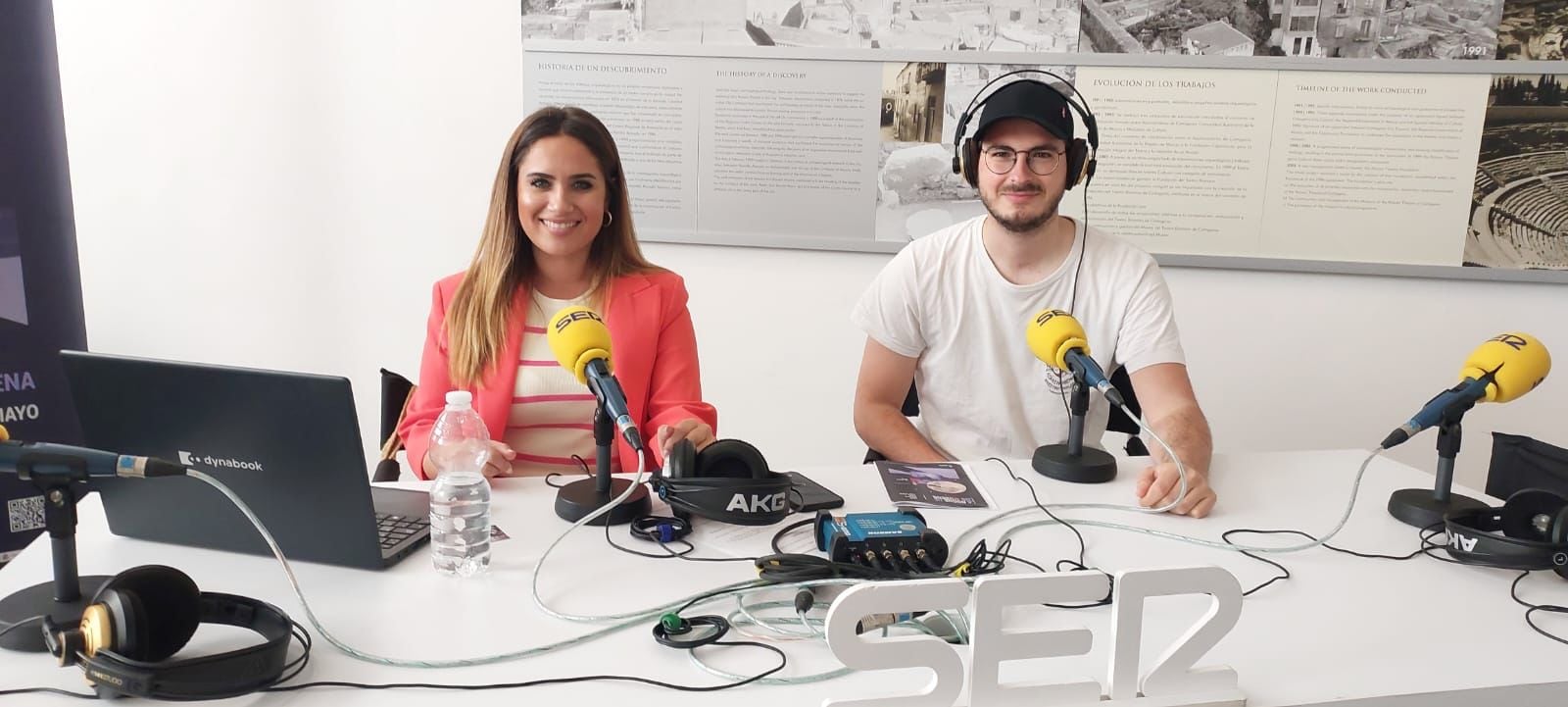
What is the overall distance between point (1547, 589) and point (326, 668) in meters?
1.49

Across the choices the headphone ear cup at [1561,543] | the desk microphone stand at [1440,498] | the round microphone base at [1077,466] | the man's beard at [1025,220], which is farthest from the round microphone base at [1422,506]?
the man's beard at [1025,220]

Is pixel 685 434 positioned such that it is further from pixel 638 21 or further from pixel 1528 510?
pixel 638 21

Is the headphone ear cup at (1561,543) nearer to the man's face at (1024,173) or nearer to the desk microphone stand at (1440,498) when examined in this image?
the desk microphone stand at (1440,498)

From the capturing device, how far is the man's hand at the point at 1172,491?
1607 millimetres

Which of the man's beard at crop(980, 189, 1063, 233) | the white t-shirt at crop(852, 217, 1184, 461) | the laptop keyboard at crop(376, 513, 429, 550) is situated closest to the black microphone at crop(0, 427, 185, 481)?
the laptop keyboard at crop(376, 513, 429, 550)

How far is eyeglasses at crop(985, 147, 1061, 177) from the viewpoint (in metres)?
2.13

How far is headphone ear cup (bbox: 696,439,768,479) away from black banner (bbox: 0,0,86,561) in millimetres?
1466

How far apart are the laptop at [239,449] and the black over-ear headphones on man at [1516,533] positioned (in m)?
1.42

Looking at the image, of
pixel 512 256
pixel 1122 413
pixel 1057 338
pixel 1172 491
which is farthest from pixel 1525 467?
pixel 512 256

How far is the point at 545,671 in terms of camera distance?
1.07 m

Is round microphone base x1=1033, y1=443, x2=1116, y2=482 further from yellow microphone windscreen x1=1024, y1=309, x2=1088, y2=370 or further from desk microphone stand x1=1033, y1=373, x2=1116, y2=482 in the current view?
yellow microphone windscreen x1=1024, y1=309, x2=1088, y2=370

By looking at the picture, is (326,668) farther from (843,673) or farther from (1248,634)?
(1248,634)

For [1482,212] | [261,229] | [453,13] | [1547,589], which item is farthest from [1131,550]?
[261,229]

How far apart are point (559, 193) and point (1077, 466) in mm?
1043
